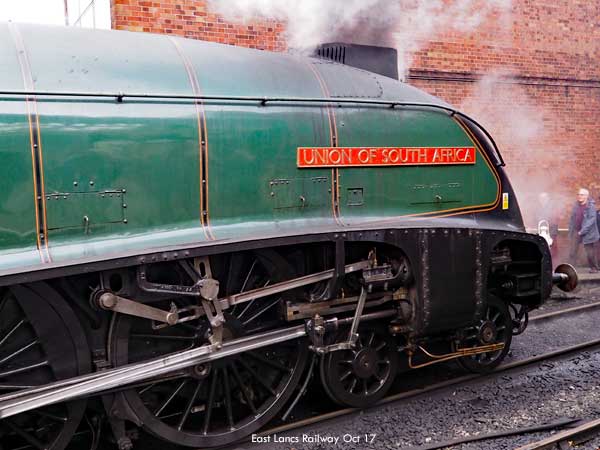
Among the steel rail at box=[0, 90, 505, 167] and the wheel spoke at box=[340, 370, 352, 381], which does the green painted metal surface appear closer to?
the steel rail at box=[0, 90, 505, 167]

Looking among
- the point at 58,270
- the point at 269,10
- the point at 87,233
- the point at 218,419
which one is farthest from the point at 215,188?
the point at 269,10

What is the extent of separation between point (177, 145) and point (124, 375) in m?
1.35

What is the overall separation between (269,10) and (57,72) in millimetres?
3022

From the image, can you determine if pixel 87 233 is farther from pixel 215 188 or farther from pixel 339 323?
pixel 339 323

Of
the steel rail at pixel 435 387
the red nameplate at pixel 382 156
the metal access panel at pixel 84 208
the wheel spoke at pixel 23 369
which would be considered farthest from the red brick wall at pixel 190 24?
the steel rail at pixel 435 387

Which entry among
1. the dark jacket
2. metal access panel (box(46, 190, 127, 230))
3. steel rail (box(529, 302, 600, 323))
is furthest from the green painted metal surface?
the dark jacket

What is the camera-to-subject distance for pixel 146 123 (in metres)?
3.49

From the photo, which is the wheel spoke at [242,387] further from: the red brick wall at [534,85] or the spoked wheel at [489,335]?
the red brick wall at [534,85]

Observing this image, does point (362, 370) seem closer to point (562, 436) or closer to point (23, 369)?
point (562, 436)

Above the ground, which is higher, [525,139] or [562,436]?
[525,139]

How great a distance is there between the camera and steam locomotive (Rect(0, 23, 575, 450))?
3.22 metres

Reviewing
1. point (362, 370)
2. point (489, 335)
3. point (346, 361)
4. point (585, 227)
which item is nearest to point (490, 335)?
point (489, 335)

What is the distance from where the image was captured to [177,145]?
11.7 ft

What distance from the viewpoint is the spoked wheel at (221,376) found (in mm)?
3607
